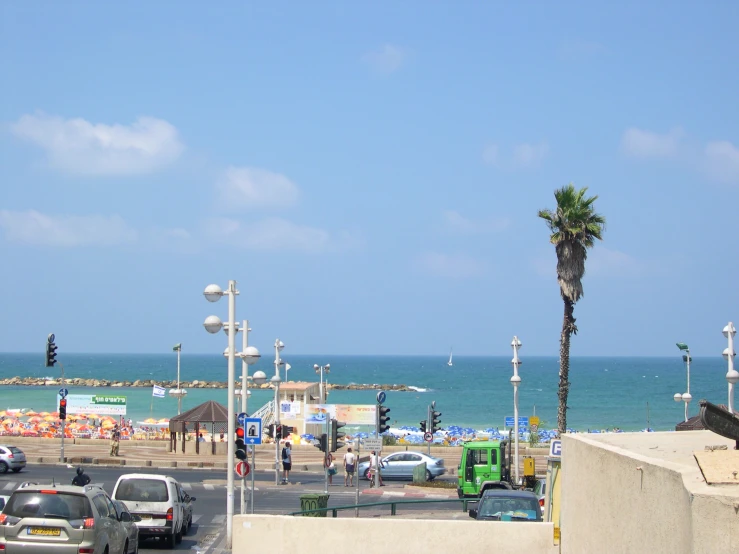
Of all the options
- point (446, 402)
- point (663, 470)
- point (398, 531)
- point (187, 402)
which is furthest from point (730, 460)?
point (187, 402)

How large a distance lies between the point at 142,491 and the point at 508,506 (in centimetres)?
850

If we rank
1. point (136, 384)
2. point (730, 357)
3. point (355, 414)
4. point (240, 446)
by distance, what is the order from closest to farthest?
point (240, 446) < point (730, 357) < point (355, 414) < point (136, 384)

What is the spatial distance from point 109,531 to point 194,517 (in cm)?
1206

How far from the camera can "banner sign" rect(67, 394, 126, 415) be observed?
193 feet

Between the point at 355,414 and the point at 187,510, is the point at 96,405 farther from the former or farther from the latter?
the point at 187,510

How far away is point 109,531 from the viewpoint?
15.2 m

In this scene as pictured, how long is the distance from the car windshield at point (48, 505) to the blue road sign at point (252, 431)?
1030 cm

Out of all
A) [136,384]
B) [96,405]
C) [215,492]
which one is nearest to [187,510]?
[215,492]

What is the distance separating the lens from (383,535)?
14.6 meters

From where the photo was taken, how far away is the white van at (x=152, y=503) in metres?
21.2

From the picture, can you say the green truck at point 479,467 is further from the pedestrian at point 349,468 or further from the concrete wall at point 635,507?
the concrete wall at point 635,507

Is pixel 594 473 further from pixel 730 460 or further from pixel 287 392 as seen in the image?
pixel 287 392

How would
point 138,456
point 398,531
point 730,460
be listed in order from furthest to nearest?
1. point 138,456
2. point 398,531
3. point 730,460

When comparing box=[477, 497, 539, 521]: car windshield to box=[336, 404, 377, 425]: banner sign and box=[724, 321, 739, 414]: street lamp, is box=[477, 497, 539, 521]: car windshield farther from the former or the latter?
box=[336, 404, 377, 425]: banner sign
